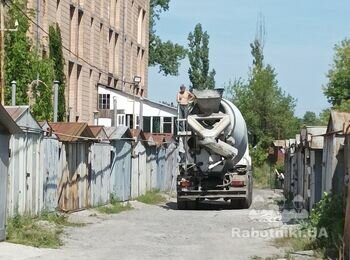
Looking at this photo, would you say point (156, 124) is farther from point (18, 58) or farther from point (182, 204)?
point (182, 204)

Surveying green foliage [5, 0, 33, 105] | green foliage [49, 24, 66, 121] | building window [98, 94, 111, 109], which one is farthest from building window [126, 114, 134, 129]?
green foliage [5, 0, 33, 105]

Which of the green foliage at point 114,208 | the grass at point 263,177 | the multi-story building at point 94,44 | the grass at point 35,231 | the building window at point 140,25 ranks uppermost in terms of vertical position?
the building window at point 140,25

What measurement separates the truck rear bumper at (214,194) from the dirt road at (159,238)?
100 centimetres

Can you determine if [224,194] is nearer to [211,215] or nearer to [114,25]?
[211,215]

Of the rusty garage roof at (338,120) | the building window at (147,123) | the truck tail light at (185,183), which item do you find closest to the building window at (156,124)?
the building window at (147,123)

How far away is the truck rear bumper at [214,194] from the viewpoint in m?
28.3

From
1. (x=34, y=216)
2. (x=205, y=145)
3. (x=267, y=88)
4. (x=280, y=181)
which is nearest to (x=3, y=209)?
(x=34, y=216)

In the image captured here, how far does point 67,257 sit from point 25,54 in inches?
816

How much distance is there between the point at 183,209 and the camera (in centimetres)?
2930

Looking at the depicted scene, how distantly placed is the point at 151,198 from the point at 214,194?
665 cm

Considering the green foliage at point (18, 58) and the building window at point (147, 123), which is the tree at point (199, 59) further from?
the green foliage at point (18, 58)

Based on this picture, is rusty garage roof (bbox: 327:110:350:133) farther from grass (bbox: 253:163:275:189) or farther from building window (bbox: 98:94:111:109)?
building window (bbox: 98:94:111:109)

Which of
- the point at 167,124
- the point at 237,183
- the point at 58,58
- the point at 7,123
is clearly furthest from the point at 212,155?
the point at 167,124

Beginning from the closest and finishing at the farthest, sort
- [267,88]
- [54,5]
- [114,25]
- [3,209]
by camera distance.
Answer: [3,209] < [54,5] < [114,25] < [267,88]
